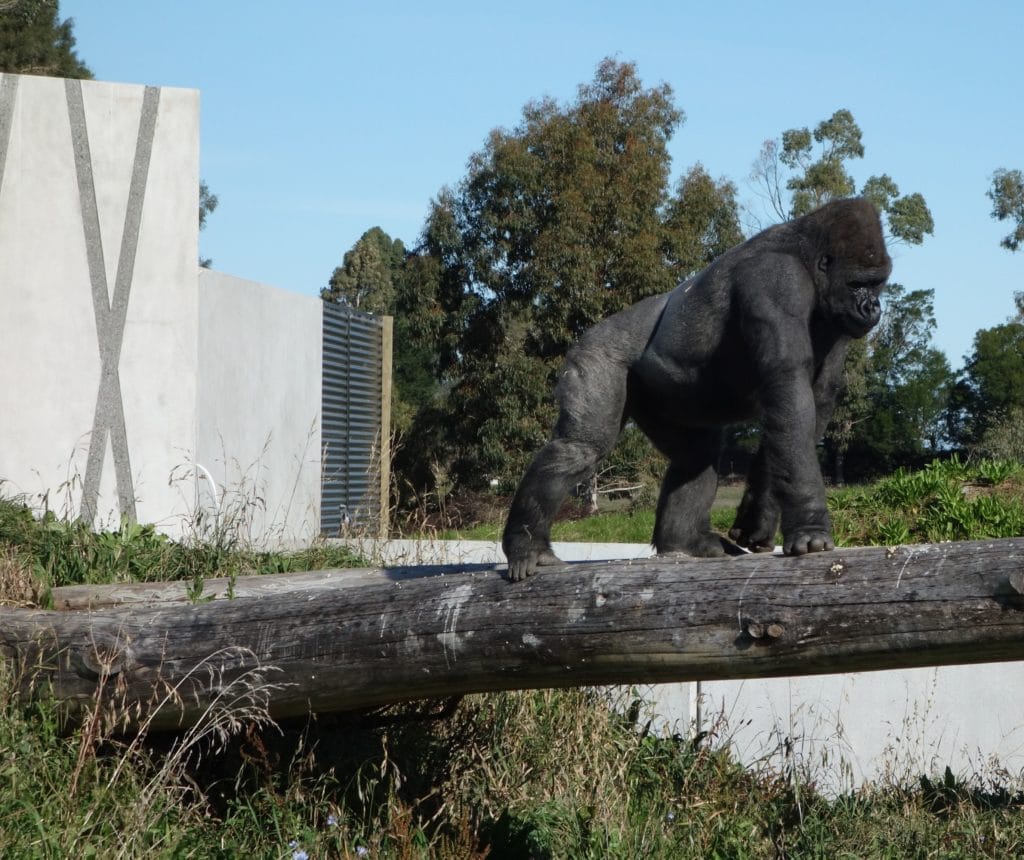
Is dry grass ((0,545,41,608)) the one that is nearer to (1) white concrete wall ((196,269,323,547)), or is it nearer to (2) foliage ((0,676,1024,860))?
(2) foliage ((0,676,1024,860))

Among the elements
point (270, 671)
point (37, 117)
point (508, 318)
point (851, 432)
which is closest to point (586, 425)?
point (270, 671)

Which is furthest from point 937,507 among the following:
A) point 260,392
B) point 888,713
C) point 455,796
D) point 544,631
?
point 260,392

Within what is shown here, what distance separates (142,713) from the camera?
14.9 ft

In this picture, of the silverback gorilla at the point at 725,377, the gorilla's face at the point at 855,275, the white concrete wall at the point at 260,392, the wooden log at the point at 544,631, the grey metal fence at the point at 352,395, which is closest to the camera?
the wooden log at the point at 544,631

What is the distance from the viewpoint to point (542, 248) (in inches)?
809

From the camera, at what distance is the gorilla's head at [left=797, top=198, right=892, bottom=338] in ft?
15.6

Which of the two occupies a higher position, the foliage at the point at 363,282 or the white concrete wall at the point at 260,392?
the foliage at the point at 363,282

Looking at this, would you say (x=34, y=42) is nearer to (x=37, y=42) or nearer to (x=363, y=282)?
(x=37, y=42)

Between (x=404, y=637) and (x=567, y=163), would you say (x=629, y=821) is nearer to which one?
(x=404, y=637)

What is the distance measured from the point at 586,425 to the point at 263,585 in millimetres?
1734

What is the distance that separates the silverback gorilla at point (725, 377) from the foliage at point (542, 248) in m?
14.6

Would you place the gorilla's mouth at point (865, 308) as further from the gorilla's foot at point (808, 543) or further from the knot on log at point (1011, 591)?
the knot on log at point (1011, 591)

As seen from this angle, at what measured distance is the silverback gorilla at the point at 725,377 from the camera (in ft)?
14.7

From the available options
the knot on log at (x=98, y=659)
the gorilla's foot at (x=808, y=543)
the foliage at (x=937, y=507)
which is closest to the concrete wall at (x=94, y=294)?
the knot on log at (x=98, y=659)
